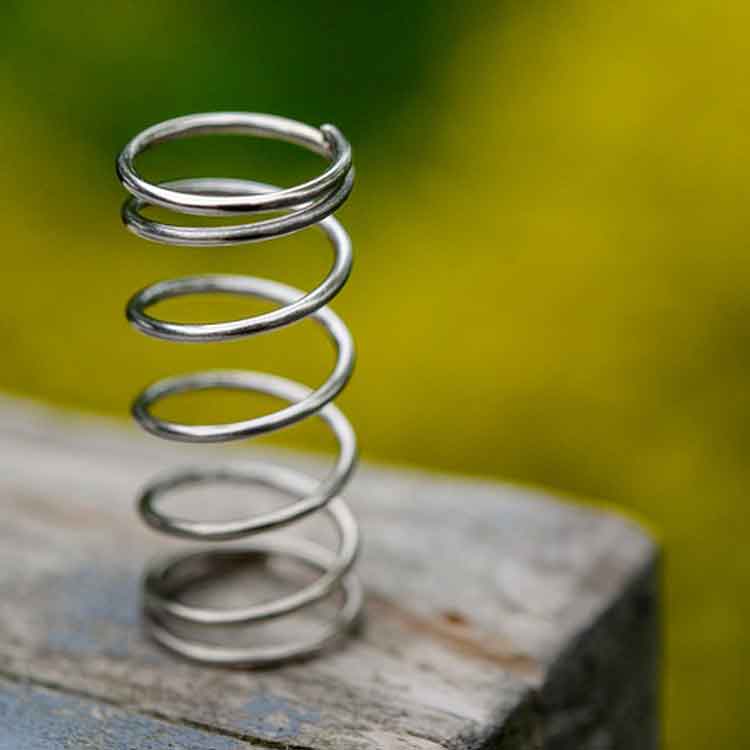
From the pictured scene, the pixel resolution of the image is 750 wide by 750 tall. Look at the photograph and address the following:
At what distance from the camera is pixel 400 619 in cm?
85

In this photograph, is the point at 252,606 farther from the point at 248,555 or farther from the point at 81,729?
the point at 81,729

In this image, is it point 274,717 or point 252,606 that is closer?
point 274,717

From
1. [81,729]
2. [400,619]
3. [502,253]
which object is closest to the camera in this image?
[81,729]

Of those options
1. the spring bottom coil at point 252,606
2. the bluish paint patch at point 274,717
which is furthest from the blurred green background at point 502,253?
the bluish paint patch at point 274,717

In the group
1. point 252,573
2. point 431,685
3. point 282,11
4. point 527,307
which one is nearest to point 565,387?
point 527,307

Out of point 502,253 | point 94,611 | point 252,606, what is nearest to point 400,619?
point 252,606

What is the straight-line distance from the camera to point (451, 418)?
1939 millimetres

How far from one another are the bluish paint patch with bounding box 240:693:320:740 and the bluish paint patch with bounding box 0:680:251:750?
0.02m

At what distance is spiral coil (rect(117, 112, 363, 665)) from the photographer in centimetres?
71

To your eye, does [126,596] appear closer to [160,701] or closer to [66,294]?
[160,701]

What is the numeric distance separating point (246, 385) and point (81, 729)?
0.92 ft

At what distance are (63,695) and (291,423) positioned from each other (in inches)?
7.7

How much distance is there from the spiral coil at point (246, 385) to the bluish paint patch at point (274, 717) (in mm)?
43

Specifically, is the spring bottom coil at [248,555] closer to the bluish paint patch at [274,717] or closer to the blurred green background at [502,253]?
the bluish paint patch at [274,717]
